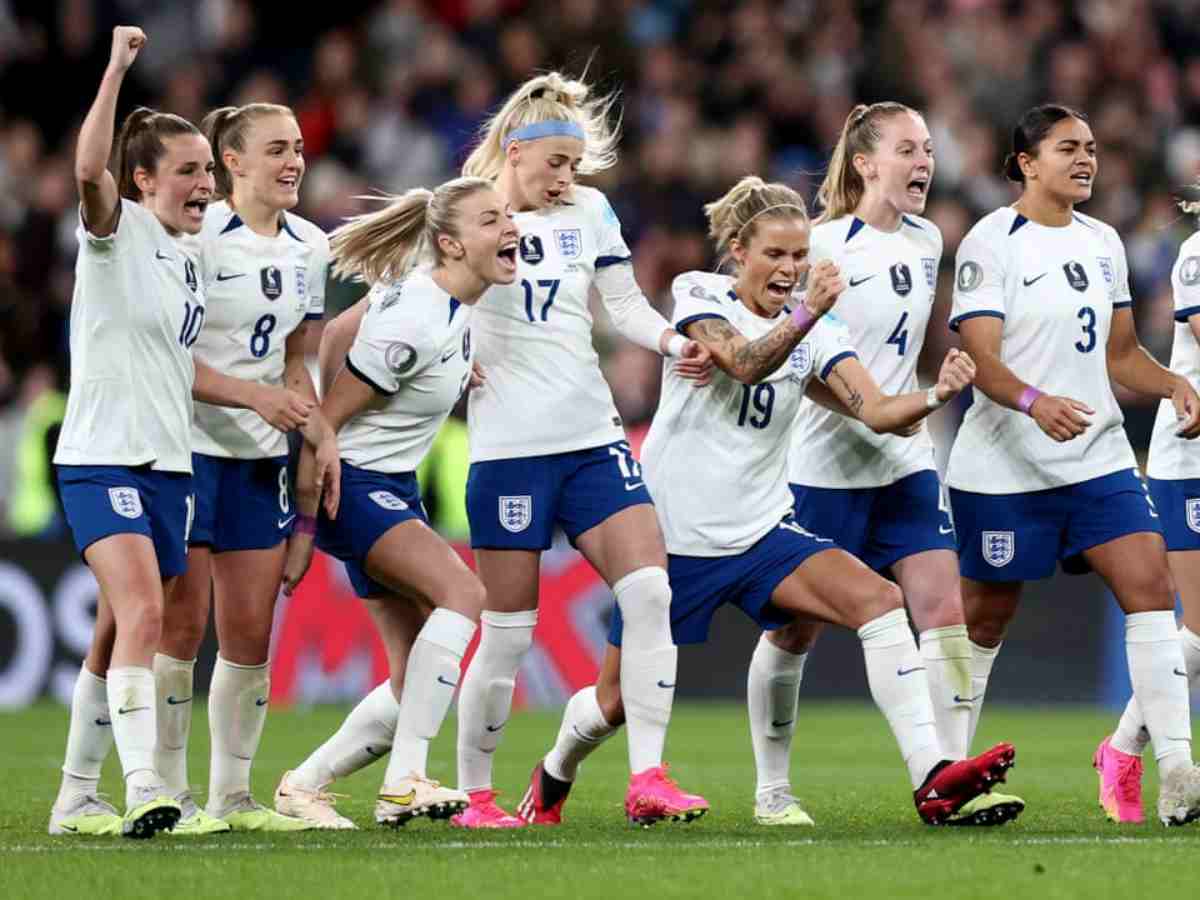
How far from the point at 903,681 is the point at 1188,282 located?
1.84m

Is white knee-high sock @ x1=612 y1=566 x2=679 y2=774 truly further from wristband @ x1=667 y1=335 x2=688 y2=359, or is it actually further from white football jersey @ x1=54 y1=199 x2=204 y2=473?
white football jersey @ x1=54 y1=199 x2=204 y2=473

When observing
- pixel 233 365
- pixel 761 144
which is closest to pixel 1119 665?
pixel 761 144

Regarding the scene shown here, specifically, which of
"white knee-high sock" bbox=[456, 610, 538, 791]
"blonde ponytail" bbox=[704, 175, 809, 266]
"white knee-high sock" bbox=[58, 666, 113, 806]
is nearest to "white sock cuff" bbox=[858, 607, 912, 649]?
"white knee-high sock" bbox=[456, 610, 538, 791]

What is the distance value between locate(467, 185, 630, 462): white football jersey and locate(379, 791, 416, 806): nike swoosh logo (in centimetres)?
122

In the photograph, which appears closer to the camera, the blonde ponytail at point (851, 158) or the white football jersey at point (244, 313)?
the white football jersey at point (244, 313)

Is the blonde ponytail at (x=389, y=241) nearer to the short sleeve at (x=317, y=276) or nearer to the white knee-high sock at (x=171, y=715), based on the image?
the short sleeve at (x=317, y=276)

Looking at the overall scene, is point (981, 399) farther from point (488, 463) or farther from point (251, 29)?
point (251, 29)

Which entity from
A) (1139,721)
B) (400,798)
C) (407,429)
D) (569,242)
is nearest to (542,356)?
(569,242)

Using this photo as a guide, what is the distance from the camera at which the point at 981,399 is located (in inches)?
313

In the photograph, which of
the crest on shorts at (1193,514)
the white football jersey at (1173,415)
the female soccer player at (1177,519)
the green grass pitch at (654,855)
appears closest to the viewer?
the green grass pitch at (654,855)

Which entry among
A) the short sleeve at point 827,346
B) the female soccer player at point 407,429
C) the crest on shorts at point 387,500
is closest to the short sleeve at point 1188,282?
the short sleeve at point 827,346

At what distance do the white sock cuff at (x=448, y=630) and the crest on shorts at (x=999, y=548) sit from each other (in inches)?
72.5

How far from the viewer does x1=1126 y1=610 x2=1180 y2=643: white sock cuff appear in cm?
756

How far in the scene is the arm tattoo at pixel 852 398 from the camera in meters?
7.50
